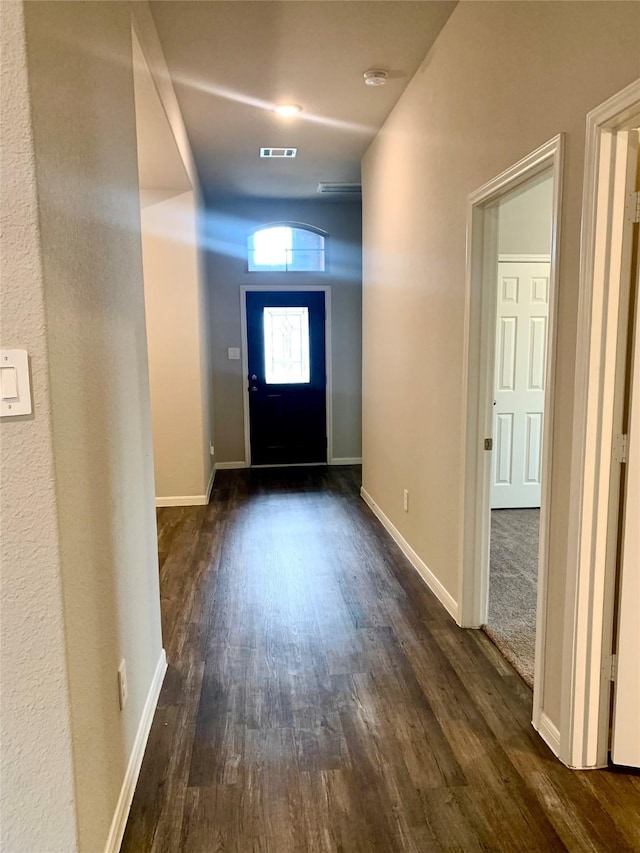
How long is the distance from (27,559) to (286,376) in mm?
5228

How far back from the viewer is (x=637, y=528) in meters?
1.67

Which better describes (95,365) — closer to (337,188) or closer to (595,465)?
(595,465)

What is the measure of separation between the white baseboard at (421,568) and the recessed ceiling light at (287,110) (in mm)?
2841

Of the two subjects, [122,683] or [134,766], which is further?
[134,766]

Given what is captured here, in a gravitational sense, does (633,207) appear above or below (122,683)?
above

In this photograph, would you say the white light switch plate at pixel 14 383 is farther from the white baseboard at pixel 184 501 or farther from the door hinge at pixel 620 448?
the white baseboard at pixel 184 501

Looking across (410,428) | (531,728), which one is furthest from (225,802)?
(410,428)

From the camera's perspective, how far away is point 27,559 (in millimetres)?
1135

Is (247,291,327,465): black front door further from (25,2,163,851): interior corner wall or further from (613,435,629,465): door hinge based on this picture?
(613,435,629,465): door hinge

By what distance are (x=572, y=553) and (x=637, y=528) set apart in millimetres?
199

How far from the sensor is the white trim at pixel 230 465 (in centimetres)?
631

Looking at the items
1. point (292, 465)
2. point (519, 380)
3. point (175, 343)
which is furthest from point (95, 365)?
point (292, 465)

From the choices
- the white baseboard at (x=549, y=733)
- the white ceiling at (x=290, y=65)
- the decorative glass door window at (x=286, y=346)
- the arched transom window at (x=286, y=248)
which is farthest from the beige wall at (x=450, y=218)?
the arched transom window at (x=286, y=248)

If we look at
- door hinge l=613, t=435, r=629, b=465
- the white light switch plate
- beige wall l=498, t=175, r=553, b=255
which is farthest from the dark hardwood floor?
beige wall l=498, t=175, r=553, b=255
